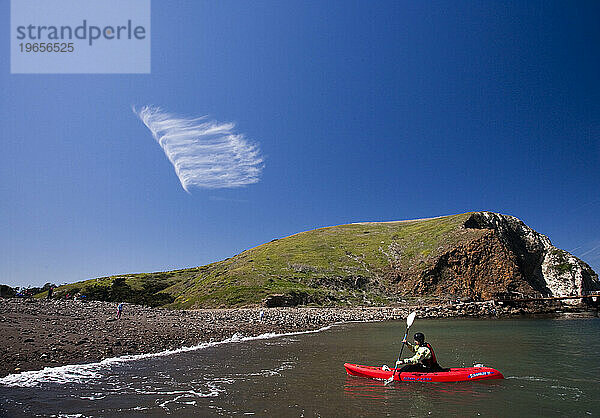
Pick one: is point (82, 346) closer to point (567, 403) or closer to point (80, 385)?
point (80, 385)

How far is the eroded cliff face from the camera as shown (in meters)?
102

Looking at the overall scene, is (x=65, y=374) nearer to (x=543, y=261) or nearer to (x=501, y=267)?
(x=501, y=267)

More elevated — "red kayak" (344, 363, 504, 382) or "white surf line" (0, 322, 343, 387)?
"white surf line" (0, 322, 343, 387)

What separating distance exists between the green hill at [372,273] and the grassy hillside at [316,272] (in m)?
0.32

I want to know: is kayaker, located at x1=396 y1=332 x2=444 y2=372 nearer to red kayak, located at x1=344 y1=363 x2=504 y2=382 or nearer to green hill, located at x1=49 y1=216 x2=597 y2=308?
red kayak, located at x1=344 y1=363 x2=504 y2=382

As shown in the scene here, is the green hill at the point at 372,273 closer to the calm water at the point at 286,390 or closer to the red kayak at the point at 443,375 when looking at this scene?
the calm water at the point at 286,390

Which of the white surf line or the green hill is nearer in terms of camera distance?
the white surf line

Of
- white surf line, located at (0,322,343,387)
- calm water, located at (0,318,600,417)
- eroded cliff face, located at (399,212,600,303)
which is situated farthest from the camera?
eroded cliff face, located at (399,212,600,303)

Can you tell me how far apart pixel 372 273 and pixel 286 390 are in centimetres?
10597

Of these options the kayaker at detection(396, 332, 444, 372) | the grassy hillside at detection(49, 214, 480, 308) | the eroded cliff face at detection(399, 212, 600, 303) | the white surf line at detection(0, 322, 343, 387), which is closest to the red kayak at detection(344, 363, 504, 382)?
the kayaker at detection(396, 332, 444, 372)

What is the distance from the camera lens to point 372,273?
11712 centimetres

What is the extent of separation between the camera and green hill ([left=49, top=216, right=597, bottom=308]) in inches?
3802

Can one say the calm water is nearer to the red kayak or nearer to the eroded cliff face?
the red kayak

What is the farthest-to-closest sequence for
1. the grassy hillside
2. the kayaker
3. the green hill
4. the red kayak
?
1. the green hill
2. the grassy hillside
3. the kayaker
4. the red kayak
